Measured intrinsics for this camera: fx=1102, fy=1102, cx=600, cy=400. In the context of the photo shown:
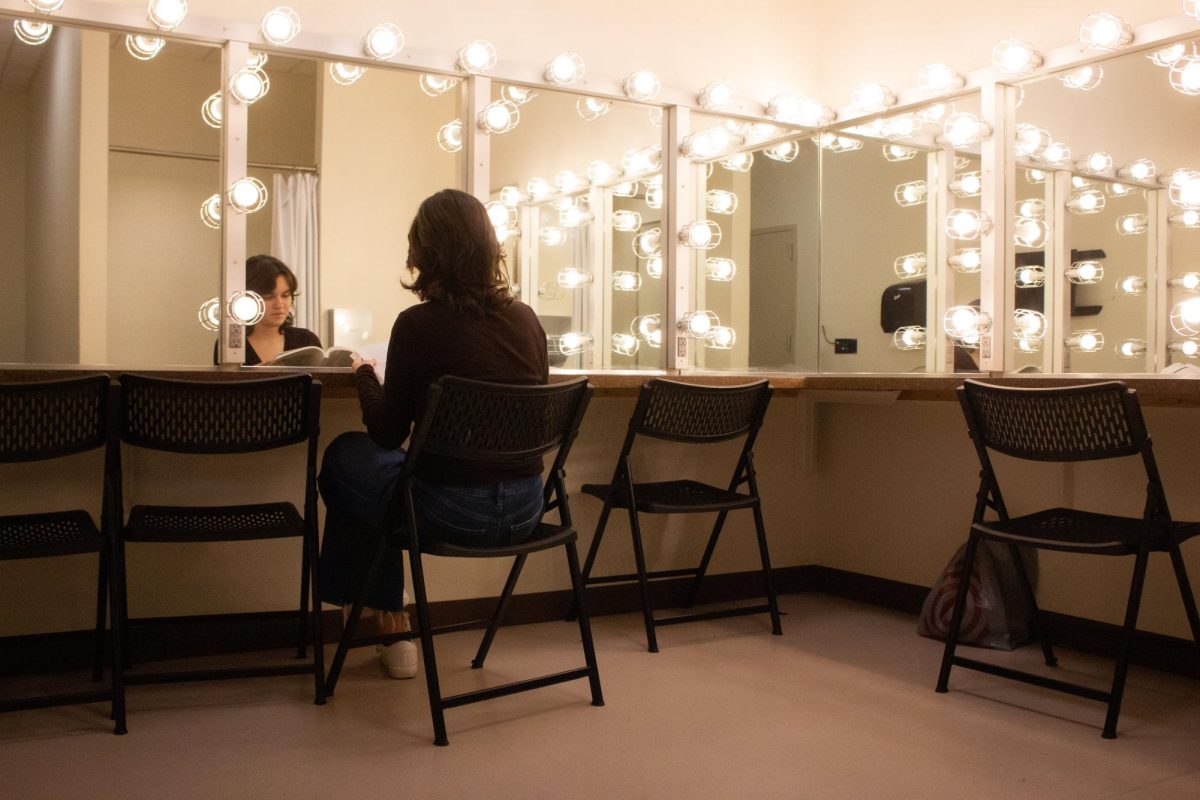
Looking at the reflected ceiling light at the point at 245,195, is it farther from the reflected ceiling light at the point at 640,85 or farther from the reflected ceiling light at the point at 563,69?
the reflected ceiling light at the point at 640,85

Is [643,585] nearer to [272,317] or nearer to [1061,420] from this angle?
[1061,420]

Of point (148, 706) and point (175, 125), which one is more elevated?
point (175, 125)

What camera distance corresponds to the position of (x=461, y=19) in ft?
11.9

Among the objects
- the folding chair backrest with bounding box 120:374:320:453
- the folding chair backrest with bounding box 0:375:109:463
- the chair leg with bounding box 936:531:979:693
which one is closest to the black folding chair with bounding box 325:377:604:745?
the folding chair backrest with bounding box 120:374:320:453

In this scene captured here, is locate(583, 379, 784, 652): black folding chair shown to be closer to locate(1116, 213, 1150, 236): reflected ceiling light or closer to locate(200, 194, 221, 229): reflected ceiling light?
locate(1116, 213, 1150, 236): reflected ceiling light

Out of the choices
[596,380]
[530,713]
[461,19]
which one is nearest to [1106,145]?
[596,380]

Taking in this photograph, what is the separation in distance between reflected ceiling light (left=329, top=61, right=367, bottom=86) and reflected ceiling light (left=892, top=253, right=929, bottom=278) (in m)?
2.00

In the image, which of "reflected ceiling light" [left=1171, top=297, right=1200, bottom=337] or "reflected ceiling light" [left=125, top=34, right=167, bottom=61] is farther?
"reflected ceiling light" [left=125, top=34, right=167, bottom=61]

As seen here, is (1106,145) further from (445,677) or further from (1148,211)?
(445,677)

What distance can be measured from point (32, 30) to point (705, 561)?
2564mm

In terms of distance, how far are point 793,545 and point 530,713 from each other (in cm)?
183

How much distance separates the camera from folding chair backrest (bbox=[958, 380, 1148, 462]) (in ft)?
8.05

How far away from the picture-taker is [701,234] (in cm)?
400

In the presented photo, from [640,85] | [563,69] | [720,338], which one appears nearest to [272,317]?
[563,69]
